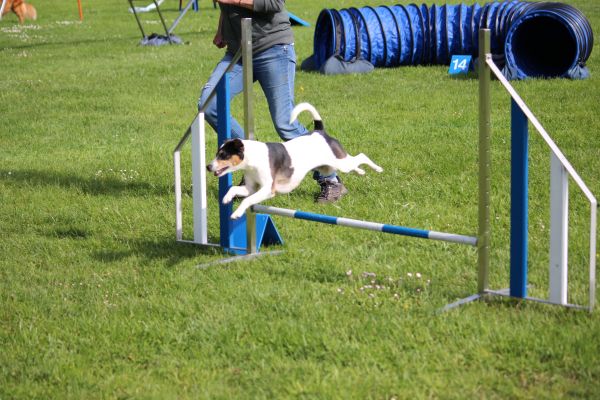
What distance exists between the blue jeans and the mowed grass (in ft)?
2.42

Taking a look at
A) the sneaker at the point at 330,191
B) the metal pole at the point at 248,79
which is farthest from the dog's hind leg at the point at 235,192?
the sneaker at the point at 330,191

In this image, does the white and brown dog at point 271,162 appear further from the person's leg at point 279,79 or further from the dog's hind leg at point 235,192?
the person's leg at point 279,79

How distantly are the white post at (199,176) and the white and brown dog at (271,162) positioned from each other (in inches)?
22.8

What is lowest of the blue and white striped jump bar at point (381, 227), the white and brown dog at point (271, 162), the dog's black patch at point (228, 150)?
the blue and white striped jump bar at point (381, 227)

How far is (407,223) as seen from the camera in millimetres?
6395

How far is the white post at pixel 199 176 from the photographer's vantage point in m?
5.84

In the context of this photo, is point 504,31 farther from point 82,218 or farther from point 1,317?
point 1,317

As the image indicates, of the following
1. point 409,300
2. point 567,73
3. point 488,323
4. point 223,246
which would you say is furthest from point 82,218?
point 567,73

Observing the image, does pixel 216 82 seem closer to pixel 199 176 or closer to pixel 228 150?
pixel 199 176

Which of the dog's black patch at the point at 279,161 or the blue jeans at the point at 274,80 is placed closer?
the dog's black patch at the point at 279,161

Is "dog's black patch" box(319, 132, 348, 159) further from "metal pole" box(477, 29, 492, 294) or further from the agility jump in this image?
"metal pole" box(477, 29, 492, 294)

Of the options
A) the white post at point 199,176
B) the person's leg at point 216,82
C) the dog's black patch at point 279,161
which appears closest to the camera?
the dog's black patch at point 279,161

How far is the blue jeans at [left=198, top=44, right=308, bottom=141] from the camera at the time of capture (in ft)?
21.5

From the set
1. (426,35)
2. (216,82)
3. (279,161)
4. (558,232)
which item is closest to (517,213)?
(558,232)
